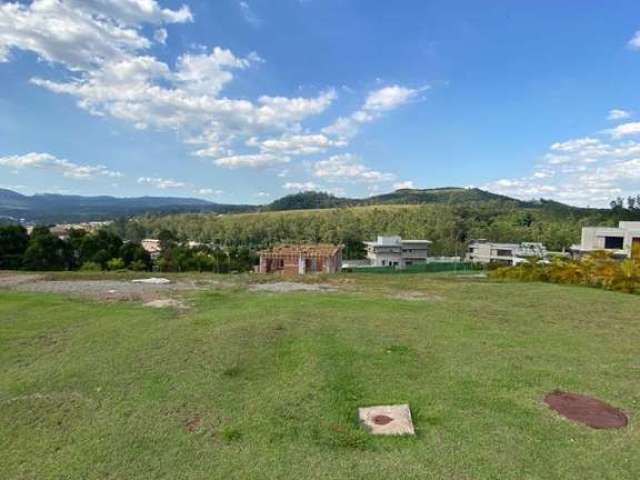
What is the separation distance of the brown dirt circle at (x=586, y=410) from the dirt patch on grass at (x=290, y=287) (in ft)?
25.1

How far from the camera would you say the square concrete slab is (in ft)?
12.1

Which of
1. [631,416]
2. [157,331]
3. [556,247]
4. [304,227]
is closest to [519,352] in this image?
[631,416]

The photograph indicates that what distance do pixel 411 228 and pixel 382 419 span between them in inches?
2738

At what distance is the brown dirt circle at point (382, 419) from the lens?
151 inches

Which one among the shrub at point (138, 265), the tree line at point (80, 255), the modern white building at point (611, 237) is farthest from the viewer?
the modern white building at point (611, 237)

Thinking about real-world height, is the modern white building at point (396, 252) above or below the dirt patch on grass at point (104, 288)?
below

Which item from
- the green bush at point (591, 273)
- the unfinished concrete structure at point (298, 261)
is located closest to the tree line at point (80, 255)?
the unfinished concrete structure at point (298, 261)

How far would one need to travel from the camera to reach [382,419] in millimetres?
3896

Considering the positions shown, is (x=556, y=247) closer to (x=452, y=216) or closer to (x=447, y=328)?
(x=452, y=216)

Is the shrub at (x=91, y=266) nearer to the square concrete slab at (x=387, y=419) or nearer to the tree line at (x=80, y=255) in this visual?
the tree line at (x=80, y=255)

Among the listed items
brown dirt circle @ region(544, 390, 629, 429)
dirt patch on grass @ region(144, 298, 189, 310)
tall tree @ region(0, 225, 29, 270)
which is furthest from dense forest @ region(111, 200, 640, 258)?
brown dirt circle @ region(544, 390, 629, 429)

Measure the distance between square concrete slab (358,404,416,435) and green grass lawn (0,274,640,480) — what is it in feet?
0.40

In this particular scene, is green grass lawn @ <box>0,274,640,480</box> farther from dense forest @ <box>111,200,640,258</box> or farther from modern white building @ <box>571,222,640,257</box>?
dense forest @ <box>111,200,640,258</box>

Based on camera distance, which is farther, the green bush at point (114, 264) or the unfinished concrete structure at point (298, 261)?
the unfinished concrete structure at point (298, 261)
